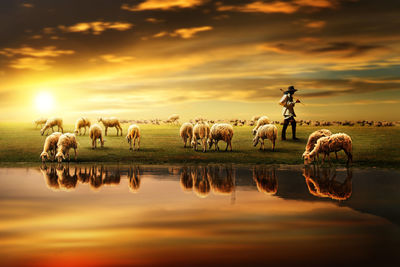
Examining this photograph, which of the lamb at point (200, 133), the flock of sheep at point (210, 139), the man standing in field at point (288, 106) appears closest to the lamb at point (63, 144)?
the flock of sheep at point (210, 139)

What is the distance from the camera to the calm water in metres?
7.12

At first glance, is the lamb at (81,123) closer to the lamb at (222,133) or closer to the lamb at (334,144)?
the lamb at (222,133)

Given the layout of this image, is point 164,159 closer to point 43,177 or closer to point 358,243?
point 43,177

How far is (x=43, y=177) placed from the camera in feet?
57.4

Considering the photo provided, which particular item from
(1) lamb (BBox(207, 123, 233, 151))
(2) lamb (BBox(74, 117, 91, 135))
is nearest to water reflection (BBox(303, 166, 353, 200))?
(1) lamb (BBox(207, 123, 233, 151))

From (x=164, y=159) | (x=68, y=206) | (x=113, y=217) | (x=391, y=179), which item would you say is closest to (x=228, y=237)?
(x=113, y=217)

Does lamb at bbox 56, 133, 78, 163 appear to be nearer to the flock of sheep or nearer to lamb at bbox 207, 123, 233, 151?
the flock of sheep

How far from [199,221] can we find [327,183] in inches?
319

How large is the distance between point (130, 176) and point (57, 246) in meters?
10.2

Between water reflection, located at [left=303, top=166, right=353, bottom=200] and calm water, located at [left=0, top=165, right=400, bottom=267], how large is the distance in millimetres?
43

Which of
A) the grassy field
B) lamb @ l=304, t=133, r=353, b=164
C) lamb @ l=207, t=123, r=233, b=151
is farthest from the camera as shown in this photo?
lamb @ l=207, t=123, r=233, b=151

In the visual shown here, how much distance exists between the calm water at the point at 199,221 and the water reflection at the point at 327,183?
0.04 meters

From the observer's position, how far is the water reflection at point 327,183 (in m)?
13.2

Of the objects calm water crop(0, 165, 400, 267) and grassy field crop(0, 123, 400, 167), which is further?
grassy field crop(0, 123, 400, 167)
